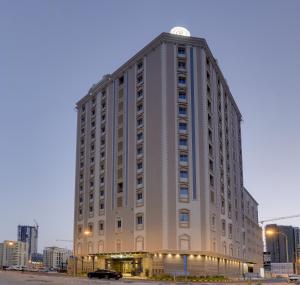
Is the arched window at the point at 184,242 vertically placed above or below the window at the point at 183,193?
below

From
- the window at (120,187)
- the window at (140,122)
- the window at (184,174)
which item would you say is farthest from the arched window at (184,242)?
the window at (140,122)

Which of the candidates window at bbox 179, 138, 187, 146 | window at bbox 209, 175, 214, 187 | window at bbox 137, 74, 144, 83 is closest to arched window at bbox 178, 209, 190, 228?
window at bbox 209, 175, 214, 187

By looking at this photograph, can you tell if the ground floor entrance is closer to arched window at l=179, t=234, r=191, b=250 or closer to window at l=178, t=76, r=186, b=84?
arched window at l=179, t=234, r=191, b=250

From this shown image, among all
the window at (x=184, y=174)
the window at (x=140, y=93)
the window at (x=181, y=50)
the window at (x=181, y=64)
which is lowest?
the window at (x=184, y=174)

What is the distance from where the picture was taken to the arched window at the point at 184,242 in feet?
266

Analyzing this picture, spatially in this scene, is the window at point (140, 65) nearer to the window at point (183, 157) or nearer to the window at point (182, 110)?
the window at point (182, 110)

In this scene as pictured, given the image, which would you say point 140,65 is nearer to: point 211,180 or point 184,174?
point 184,174

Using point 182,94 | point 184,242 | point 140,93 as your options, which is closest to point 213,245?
point 184,242

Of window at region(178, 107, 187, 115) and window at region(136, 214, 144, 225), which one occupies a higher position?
window at region(178, 107, 187, 115)

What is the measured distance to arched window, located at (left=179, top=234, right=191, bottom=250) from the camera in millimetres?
81000

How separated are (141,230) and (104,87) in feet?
127

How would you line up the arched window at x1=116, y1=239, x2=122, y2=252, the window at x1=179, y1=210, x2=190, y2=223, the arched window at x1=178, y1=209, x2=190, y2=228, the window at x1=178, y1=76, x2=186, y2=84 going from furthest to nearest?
the arched window at x1=116, y1=239, x2=122, y2=252, the window at x1=178, y1=76, x2=186, y2=84, the window at x1=179, y1=210, x2=190, y2=223, the arched window at x1=178, y1=209, x2=190, y2=228

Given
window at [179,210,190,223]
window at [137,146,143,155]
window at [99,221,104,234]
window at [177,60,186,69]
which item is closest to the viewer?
window at [179,210,190,223]

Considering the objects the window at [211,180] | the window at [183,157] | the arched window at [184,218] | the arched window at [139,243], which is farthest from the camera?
the window at [211,180]
